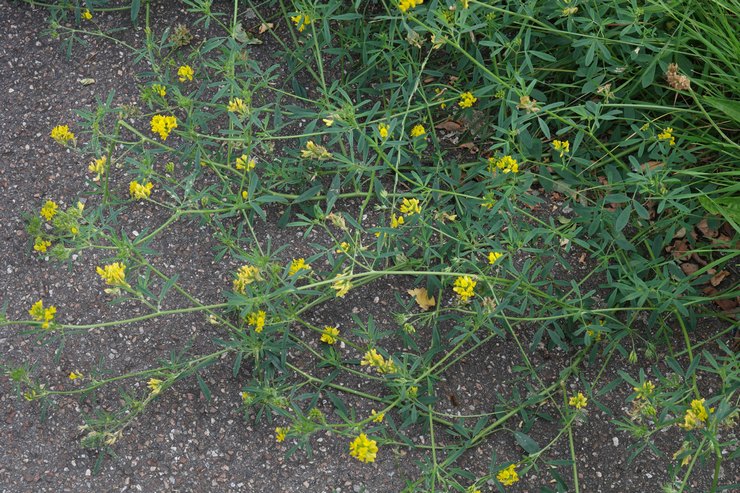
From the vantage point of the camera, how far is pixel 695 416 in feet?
8.15

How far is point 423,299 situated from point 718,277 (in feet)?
3.59

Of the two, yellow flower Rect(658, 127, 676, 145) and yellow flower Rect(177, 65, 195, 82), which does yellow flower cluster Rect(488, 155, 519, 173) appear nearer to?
yellow flower Rect(658, 127, 676, 145)

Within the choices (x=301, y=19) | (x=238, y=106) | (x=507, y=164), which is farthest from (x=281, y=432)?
(x=301, y=19)

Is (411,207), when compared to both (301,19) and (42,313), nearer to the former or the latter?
(301,19)

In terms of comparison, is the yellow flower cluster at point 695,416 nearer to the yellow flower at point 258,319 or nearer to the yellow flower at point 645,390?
Result: the yellow flower at point 645,390

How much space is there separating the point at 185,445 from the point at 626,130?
1.98 meters

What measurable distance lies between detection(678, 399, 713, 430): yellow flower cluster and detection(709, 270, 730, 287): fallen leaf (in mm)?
779

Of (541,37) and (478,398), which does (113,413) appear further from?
(541,37)

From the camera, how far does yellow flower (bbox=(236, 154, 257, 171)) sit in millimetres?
2957

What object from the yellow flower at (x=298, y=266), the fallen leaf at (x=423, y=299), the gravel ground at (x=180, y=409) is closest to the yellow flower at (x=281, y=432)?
the gravel ground at (x=180, y=409)

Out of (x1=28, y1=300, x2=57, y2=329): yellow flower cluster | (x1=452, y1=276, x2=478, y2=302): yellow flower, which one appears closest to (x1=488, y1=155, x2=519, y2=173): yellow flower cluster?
(x1=452, y1=276, x2=478, y2=302): yellow flower

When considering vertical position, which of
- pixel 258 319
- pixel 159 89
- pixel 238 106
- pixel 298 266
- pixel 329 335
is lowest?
pixel 329 335

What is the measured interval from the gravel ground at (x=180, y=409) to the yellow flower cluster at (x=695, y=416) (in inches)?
18.5

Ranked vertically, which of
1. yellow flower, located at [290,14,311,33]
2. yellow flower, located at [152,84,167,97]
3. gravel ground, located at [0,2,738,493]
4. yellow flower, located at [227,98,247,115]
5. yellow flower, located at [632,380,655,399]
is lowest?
gravel ground, located at [0,2,738,493]
